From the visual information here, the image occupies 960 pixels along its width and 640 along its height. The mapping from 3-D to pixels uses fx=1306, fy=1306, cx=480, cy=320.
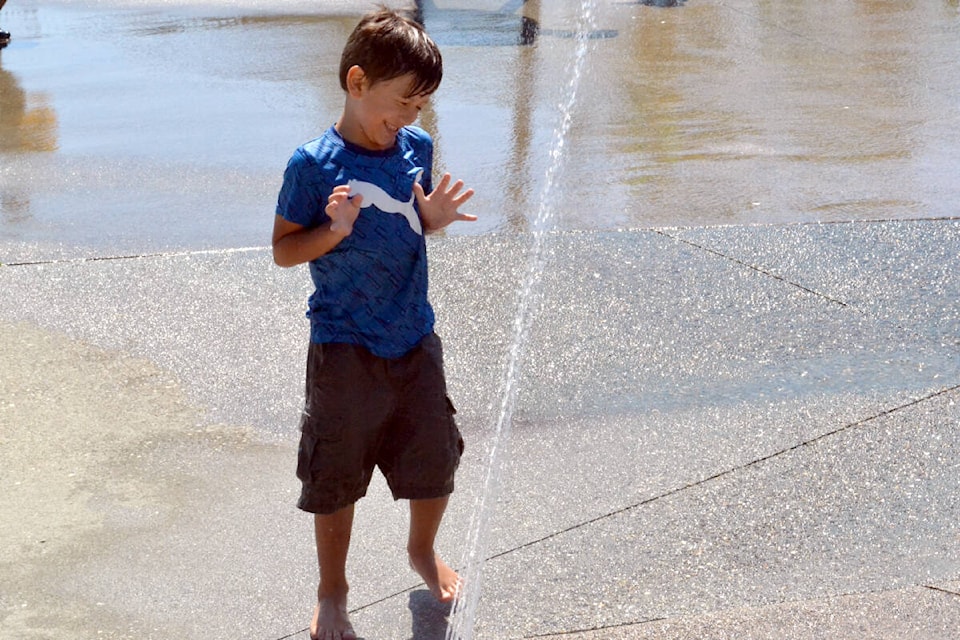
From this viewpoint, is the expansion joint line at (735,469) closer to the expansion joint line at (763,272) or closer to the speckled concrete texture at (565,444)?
the speckled concrete texture at (565,444)

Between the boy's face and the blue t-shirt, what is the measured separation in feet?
0.14

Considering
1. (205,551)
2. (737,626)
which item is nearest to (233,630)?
(205,551)

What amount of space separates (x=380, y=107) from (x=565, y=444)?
145cm

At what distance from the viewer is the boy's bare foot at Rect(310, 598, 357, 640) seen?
291 cm

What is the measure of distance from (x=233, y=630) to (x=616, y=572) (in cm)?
92

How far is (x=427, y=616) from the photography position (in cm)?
304

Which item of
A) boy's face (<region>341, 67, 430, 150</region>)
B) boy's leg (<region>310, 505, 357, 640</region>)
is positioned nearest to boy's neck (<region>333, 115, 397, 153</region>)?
boy's face (<region>341, 67, 430, 150</region>)

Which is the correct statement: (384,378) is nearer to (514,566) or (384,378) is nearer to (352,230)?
(352,230)

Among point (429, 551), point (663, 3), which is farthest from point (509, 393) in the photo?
point (663, 3)

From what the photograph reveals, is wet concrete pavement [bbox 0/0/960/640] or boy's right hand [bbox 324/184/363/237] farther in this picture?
wet concrete pavement [bbox 0/0/960/640]

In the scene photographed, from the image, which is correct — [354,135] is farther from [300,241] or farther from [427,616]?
[427,616]

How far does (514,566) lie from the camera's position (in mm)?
3211

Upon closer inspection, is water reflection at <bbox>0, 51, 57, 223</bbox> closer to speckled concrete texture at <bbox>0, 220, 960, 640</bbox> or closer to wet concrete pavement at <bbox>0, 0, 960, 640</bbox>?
wet concrete pavement at <bbox>0, 0, 960, 640</bbox>

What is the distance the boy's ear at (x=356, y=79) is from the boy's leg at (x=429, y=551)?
0.94 m
